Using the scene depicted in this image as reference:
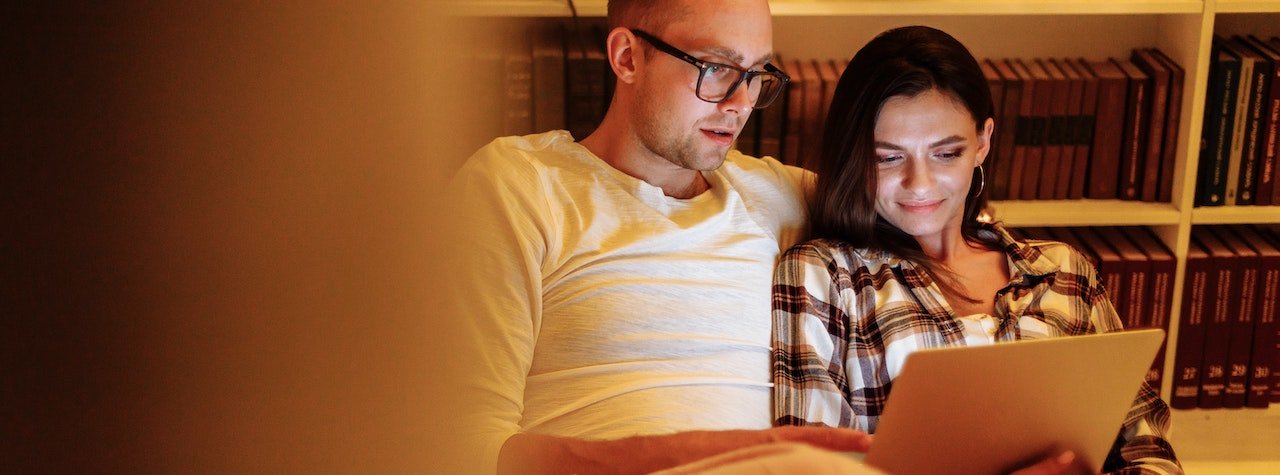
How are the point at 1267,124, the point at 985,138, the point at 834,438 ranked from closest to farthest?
the point at 834,438
the point at 985,138
the point at 1267,124

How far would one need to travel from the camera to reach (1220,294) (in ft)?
7.13

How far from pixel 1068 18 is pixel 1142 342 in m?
1.29

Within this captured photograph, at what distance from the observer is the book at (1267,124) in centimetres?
201

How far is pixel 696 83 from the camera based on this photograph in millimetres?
1460

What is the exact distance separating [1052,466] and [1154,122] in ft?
3.66

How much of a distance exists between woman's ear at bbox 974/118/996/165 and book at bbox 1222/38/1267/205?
0.76 metres

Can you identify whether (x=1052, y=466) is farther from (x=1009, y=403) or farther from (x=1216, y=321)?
(x=1216, y=321)

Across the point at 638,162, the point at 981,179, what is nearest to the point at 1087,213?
the point at 981,179

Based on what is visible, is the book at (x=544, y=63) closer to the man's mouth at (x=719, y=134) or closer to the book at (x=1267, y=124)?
the man's mouth at (x=719, y=134)

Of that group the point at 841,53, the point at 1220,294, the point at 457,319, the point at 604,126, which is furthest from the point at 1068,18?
the point at 457,319

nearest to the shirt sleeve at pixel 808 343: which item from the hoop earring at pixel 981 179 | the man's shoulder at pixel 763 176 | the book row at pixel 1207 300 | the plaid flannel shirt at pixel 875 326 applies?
the plaid flannel shirt at pixel 875 326

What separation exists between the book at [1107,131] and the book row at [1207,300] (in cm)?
13

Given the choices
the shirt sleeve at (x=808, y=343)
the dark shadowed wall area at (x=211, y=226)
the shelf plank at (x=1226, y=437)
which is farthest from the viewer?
the shelf plank at (x=1226, y=437)

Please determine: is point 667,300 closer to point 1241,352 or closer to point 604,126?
point 604,126
